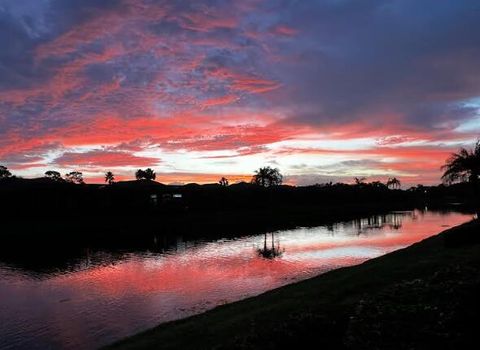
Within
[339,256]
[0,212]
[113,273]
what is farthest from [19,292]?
[0,212]

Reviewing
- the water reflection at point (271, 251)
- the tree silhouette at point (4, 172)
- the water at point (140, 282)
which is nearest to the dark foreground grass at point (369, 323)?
the water at point (140, 282)

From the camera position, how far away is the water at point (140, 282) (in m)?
28.5

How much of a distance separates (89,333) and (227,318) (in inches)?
416

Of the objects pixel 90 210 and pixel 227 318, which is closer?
pixel 227 318

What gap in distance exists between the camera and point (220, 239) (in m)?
78.8

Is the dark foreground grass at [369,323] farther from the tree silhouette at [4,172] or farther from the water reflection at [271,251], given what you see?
the tree silhouette at [4,172]

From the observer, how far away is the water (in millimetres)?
28500

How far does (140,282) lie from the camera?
42562 millimetres

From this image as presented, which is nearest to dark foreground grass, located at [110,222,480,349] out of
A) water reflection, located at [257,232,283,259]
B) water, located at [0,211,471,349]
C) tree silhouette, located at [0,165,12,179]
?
water, located at [0,211,471,349]

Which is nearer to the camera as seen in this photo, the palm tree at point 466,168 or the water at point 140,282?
the water at point 140,282

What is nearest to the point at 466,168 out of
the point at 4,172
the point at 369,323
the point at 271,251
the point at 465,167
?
the point at 465,167

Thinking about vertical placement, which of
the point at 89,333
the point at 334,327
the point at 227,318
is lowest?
the point at 89,333

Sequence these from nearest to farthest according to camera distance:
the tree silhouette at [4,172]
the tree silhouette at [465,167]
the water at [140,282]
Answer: the water at [140,282], the tree silhouette at [465,167], the tree silhouette at [4,172]

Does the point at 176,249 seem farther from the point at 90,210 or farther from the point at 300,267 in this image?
the point at 90,210
